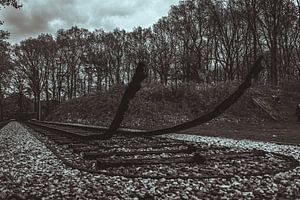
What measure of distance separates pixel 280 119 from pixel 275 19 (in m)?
13.4

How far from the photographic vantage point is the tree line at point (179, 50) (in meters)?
34.2

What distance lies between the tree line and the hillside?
88.7 inches

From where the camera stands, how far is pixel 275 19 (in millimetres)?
32500

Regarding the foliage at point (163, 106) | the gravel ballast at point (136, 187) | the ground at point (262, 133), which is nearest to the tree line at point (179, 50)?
the foliage at point (163, 106)

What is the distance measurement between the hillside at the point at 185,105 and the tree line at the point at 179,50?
225 cm

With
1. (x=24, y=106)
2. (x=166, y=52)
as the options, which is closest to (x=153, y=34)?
(x=166, y=52)

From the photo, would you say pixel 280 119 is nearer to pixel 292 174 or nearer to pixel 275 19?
pixel 275 19

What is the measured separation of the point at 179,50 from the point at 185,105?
629 inches

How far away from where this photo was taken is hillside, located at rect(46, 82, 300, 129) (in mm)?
25156

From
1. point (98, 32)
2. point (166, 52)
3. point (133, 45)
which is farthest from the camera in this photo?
point (98, 32)

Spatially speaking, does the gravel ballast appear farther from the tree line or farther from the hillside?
the tree line

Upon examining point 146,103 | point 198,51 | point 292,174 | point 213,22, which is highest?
point 213,22

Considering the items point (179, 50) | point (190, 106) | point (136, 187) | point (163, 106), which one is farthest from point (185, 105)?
point (136, 187)

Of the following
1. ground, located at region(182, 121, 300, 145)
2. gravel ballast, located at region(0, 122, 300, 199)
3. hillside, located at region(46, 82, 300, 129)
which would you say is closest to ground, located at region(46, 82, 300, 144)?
hillside, located at region(46, 82, 300, 129)
